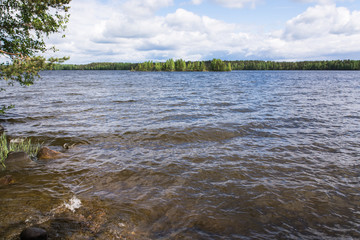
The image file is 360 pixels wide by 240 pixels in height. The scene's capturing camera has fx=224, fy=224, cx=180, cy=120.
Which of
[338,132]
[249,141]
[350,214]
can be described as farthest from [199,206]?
[338,132]

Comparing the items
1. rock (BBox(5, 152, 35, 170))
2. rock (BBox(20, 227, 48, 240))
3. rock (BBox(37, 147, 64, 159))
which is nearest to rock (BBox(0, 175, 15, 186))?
rock (BBox(5, 152, 35, 170))

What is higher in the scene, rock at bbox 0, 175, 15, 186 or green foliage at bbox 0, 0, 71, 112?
green foliage at bbox 0, 0, 71, 112

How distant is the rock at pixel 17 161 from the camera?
9740 millimetres

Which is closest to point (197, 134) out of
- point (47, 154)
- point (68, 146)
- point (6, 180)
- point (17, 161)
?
point (68, 146)

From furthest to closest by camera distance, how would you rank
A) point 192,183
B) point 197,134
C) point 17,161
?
point 197,134, point 17,161, point 192,183

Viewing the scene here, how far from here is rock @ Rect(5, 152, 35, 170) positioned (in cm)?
974

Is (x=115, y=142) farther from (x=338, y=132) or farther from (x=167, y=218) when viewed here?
(x=338, y=132)

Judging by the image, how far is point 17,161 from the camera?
9.95m

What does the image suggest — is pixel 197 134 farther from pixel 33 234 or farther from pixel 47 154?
pixel 33 234

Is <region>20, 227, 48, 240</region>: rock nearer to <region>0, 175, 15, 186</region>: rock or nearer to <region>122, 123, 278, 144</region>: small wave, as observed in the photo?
<region>0, 175, 15, 186</region>: rock

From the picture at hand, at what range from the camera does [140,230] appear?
6.01 m

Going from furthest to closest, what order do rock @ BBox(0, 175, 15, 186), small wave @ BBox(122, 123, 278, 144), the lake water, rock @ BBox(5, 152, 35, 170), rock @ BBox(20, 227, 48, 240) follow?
small wave @ BBox(122, 123, 278, 144)
rock @ BBox(5, 152, 35, 170)
rock @ BBox(0, 175, 15, 186)
the lake water
rock @ BBox(20, 227, 48, 240)

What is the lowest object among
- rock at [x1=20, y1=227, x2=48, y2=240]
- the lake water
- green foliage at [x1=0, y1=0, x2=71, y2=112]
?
the lake water

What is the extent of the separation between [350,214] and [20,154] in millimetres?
12942
